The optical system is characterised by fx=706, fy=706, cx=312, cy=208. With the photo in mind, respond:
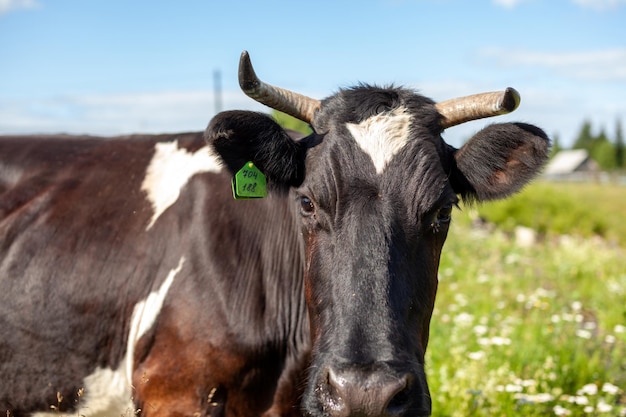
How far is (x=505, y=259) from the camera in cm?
1312

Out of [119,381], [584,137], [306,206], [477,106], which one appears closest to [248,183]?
[306,206]

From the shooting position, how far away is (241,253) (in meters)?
4.46

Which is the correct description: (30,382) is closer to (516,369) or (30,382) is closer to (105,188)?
(105,188)

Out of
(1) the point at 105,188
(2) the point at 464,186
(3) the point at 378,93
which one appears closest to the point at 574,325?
(2) the point at 464,186

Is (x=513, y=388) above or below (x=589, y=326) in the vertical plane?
above

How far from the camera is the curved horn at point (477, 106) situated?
392 cm

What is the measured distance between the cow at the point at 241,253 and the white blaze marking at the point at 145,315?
12mm

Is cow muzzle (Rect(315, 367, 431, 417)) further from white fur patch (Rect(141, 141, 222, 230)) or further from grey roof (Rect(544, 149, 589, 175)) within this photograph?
grey roof (Rect(544, 149, 589, 175))

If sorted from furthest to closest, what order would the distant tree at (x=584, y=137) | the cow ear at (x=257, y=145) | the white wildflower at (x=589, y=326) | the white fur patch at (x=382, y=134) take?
1. the distant tree at (x=584, y=137)
2. the white wildflower at (x=589, y=326)
3. the cow ear at (x=257, y=145)
4. the white fur patch at (x=382, y=134)

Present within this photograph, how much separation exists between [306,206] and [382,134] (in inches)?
22.7

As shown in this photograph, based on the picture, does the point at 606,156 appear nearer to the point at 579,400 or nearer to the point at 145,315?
the point at 579,400

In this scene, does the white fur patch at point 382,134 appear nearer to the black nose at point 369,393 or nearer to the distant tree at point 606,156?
the black nose at point 369,393

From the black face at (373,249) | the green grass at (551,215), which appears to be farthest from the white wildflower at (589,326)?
the green grass at (551,215)

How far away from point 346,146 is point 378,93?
1.61 ft
